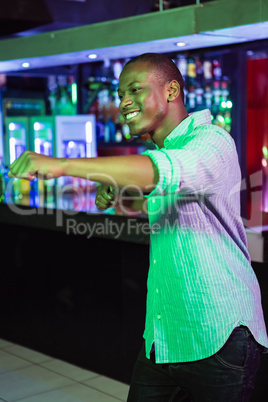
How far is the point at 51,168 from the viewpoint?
127 cm

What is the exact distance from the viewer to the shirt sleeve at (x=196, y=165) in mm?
1334

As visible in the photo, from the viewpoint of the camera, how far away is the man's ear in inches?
63.5

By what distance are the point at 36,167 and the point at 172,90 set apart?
0.50 metres

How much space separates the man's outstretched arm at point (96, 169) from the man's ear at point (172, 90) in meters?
0.33

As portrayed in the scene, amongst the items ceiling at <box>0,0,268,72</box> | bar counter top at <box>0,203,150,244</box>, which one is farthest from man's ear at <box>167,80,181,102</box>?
ceiling at <box>0,0,268,72</box>

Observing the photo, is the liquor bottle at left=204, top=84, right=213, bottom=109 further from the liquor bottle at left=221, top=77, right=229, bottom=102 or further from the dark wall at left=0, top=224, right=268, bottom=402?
the dark wall at left=0, top=224, right=268, bottom=402

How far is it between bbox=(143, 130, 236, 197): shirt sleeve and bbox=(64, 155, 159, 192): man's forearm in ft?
0.06

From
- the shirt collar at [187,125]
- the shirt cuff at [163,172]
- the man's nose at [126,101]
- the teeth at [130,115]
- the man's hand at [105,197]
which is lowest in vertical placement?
the man's hand at [105,197]

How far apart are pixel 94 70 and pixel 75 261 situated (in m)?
5.39

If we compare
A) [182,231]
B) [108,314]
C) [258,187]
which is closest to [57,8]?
[258,187]

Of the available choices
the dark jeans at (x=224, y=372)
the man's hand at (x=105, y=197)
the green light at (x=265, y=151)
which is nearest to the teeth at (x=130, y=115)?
the man's hand at (x=105, y=197)

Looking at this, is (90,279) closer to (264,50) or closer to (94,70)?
(264,50)

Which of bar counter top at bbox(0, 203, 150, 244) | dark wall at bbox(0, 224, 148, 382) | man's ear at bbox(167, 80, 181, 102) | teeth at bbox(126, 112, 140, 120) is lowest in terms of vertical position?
dark wall at bbox(0, 224, 148, 382)

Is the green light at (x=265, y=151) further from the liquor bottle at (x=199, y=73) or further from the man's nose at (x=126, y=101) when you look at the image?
the man's nose at (x=126, y=101)
